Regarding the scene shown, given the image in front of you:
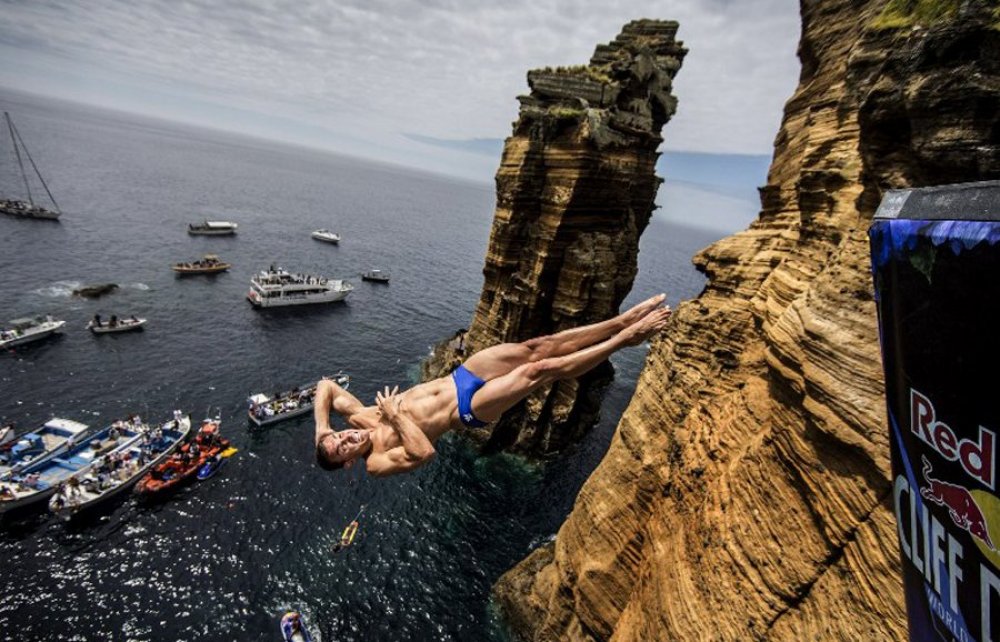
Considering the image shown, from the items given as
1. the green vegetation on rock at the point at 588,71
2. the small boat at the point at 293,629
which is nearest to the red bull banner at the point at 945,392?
the small boat at the point at 293,629

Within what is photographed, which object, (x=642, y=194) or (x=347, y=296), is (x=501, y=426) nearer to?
(x=642, y=194)

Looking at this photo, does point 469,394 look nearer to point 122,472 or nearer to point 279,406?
point 122,472

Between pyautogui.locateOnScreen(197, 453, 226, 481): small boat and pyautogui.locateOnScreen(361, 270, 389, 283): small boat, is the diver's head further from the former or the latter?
pyautogui.locateOnScreen(361, 270, 389, 283): small boat

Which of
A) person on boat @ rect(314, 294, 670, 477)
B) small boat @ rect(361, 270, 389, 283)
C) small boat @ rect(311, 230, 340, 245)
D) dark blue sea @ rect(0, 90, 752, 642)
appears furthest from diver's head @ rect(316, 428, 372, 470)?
small boat @ rect(311, 230, 340, 245)

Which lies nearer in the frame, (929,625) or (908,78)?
(929,625)

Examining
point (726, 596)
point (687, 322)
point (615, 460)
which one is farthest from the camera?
point (615, 460)

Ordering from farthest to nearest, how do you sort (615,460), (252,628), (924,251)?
(252,628)
(615,460)
(924,251)

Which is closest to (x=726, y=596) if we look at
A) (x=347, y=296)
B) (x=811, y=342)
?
(x=811, y=342)
